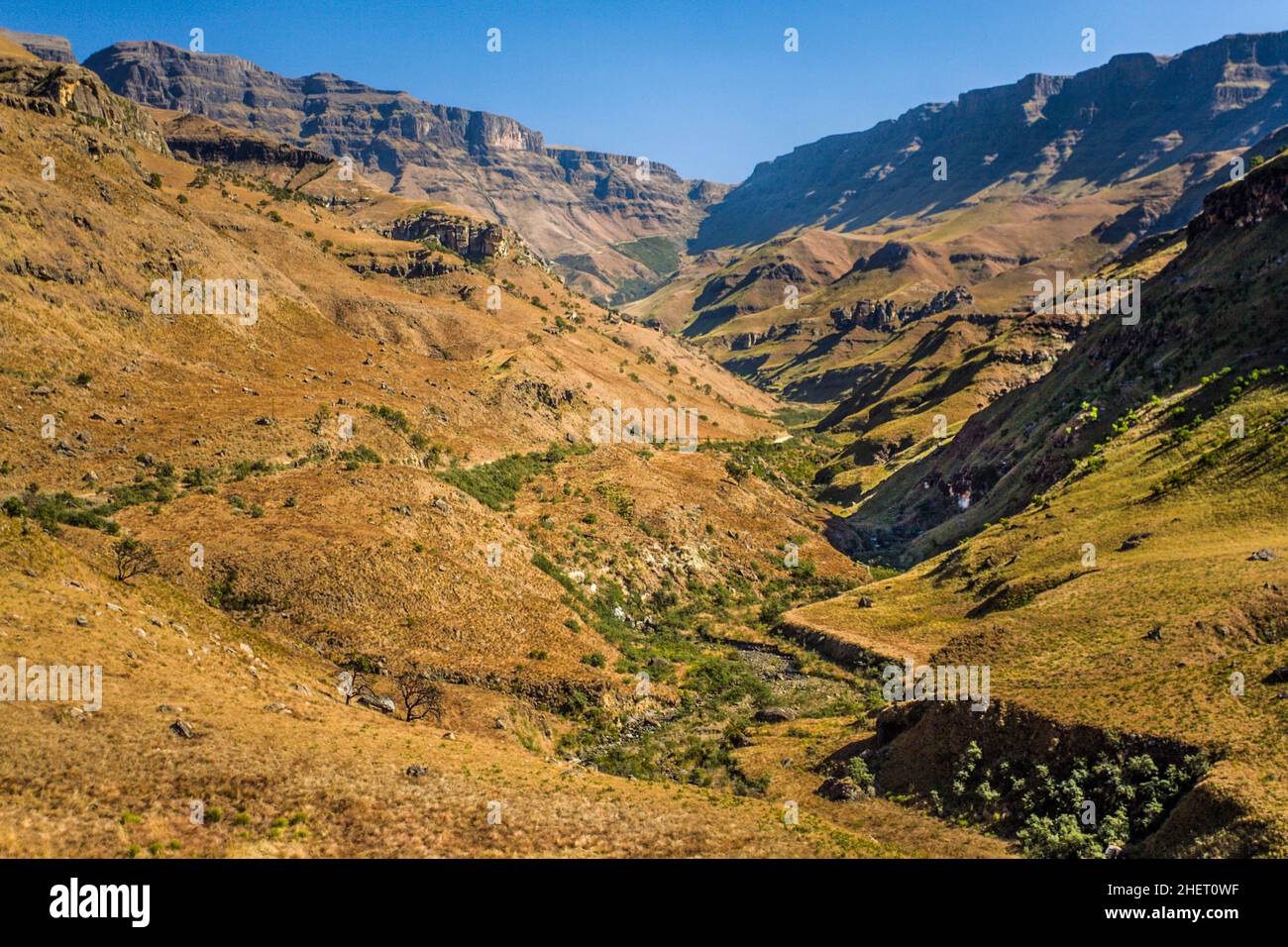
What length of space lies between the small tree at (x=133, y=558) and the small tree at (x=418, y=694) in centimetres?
1485

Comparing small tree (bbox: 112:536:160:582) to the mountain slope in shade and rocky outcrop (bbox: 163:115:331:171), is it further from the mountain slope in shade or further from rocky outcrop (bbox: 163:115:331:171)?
rocky outcrop (bbox: 163:115:331:171)

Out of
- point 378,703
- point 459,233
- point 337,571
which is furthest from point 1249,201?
point 459,233

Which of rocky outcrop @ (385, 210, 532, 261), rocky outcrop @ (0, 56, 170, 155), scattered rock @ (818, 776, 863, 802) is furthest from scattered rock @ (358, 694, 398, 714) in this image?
rocky outcrop @ (385, 210, 532, 261)

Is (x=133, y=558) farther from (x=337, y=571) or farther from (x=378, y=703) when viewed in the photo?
(x=378, y=703)

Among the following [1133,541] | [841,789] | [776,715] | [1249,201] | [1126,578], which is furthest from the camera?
[1249,201]

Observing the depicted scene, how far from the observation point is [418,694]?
41531mm

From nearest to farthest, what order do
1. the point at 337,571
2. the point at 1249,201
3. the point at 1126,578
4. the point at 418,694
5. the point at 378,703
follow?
the point at 378,703
the point at 418,694
the point at 1126,578
the point at 337,571
the point at 1249,201

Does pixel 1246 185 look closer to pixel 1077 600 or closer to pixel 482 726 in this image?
pixel 1077 600

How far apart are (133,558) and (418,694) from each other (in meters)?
18.1

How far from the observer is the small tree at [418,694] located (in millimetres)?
39875

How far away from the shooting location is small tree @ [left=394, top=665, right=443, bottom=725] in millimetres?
39875

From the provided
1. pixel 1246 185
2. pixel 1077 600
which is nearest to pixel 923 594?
pixel 1077 600

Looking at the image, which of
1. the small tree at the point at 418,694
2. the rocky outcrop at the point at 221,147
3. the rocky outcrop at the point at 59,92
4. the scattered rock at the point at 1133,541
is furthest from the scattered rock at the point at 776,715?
the rocky outcrop at the point at 221,147

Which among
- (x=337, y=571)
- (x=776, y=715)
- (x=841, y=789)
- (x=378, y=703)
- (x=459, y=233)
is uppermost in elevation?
(x=459, y=233)
